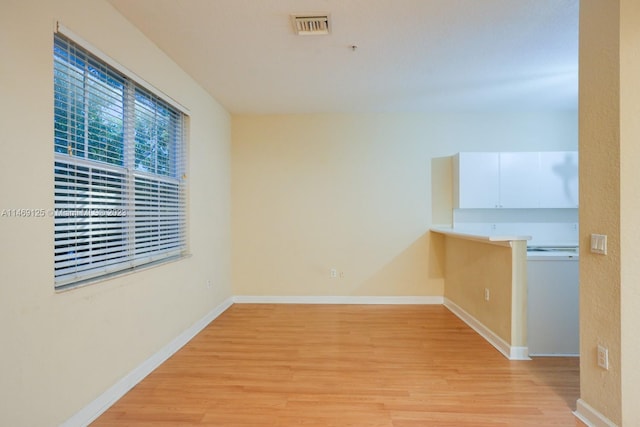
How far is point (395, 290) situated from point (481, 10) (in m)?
3.33

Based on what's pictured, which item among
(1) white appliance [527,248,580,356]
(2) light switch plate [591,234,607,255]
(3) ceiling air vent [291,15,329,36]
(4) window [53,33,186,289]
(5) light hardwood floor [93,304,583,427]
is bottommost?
(5) light hardwood floor [93,304,583,427]

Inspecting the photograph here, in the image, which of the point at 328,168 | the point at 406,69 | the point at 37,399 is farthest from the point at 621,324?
the point at 328,168

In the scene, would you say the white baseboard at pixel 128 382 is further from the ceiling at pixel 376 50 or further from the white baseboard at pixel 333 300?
the ceiling at pixel 376 50

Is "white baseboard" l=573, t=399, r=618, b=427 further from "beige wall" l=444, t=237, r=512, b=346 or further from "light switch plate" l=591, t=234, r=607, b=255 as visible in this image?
"light switch plate" l=591, t=234, r=607, b=255

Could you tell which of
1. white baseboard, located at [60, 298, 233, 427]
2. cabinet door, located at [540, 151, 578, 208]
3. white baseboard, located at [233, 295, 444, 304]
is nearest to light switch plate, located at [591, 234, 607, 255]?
cabinet door, located at [540, 151, 578, 208]

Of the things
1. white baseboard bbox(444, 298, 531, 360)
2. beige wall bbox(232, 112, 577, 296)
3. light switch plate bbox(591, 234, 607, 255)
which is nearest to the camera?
light switch plate bbox(591, 234, 607, 255)

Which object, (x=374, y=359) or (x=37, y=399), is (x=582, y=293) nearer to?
(x=374, y=359)

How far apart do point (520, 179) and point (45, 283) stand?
468 cm

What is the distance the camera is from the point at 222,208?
4.07 metres

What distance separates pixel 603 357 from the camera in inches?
68.1

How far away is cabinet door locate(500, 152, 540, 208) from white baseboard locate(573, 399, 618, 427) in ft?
8.17

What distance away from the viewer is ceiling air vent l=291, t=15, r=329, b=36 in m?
2.18


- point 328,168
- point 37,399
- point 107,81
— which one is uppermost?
point 107,81

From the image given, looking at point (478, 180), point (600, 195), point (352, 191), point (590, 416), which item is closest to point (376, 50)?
point (600, 195)
